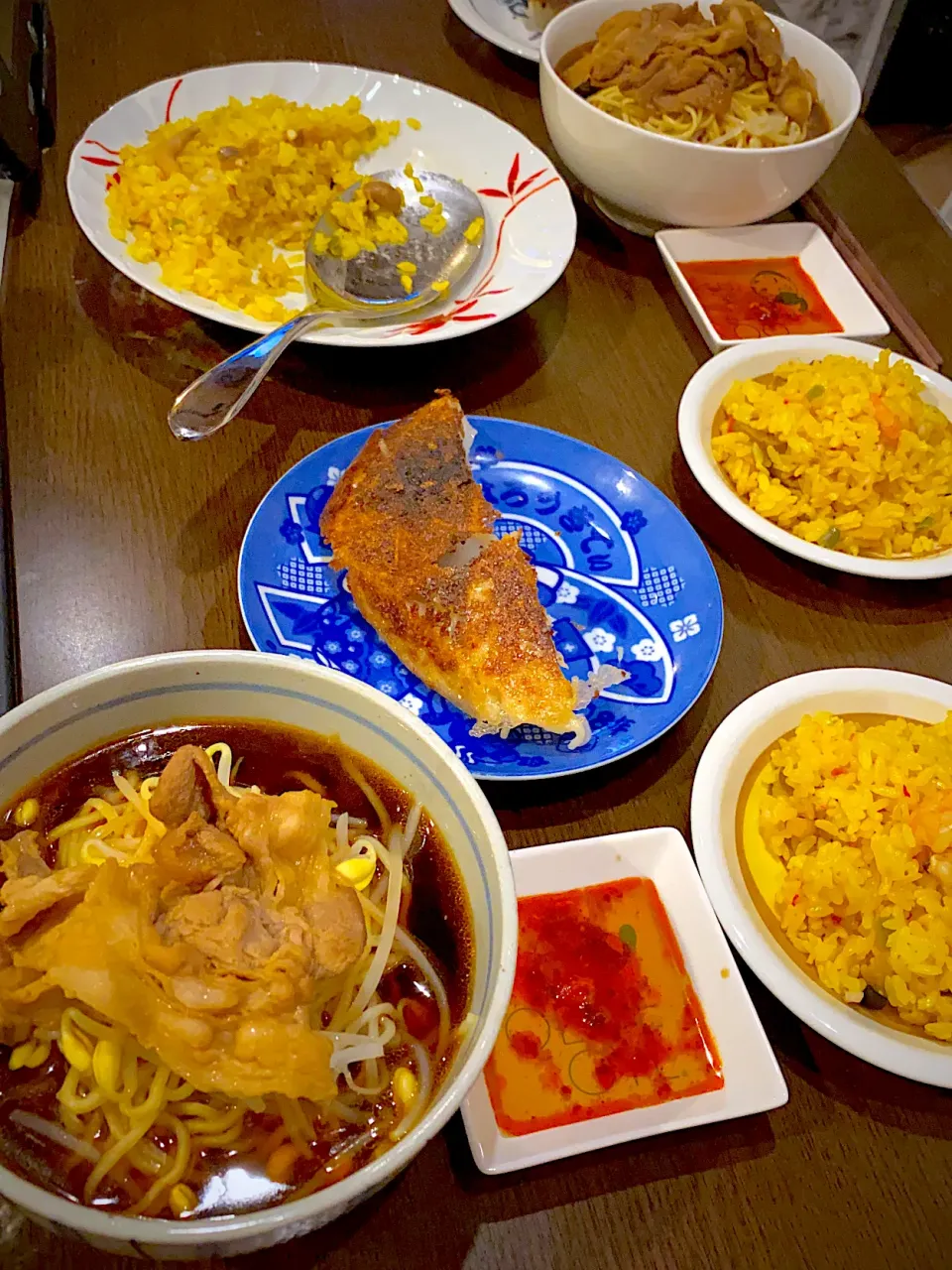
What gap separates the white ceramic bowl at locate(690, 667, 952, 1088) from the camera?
0.92m

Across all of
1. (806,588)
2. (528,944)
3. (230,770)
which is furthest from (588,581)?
(230,770)

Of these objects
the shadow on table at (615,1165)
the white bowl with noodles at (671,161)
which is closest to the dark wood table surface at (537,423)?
the shadow on table at (615,1165)

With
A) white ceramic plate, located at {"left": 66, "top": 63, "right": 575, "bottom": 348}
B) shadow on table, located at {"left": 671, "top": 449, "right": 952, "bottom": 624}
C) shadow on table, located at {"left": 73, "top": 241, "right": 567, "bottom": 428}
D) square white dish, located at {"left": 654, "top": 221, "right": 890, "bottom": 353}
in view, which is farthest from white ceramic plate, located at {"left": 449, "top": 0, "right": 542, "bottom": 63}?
shadow on table, located at {"left": 671, "top": 449, "right": 952, "bottom": 624}

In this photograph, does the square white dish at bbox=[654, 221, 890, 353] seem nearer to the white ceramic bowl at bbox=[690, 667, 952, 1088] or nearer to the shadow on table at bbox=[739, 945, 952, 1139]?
the white ceramic bowl at bbox=[690, 667, 952, 1088]

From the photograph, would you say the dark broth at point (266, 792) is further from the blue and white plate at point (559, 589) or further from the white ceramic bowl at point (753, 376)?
the white ceramic bowl at point (753, 376)

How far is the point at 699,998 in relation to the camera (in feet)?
3.11

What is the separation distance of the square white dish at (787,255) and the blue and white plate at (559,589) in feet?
1.41

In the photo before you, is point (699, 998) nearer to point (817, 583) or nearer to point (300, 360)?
point (817, 583)

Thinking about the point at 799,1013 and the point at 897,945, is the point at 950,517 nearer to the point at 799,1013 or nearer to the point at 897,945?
the point at 897,945

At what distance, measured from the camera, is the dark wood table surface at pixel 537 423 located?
835 millimetres

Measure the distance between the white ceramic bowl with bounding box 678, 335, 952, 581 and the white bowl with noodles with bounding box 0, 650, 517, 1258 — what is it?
31.0 inches

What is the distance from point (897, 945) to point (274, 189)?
1.48m

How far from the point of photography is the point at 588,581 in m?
1.32

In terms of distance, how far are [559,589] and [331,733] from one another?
0.61 m
